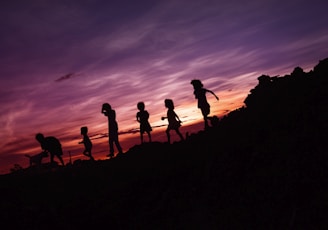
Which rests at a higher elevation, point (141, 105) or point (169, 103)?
point (141, 105)

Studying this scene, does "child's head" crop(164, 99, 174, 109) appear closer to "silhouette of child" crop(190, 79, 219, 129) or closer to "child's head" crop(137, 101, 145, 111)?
"child's head" crop(137, 101, 145, 111)

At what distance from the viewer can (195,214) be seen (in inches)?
349

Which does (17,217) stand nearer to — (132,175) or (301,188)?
(132,175)

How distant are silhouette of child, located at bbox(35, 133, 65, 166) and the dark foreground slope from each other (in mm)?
2196

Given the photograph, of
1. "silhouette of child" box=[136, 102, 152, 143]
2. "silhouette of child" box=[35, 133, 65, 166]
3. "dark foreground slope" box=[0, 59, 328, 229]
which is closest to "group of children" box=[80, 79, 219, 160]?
"silhouette of child" box=[136, 102, 152, 143]

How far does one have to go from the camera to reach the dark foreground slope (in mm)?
7898

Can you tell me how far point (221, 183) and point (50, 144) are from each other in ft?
30.0

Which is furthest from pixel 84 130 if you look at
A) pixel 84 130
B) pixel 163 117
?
pixel 163 117

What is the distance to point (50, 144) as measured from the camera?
15609 mm

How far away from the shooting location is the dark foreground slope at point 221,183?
790 cm

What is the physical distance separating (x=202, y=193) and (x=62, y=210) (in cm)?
410

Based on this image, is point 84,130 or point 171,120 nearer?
point 171,120

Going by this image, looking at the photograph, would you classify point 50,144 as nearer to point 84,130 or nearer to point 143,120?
point 84,130

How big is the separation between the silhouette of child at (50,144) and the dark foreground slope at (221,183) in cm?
220
